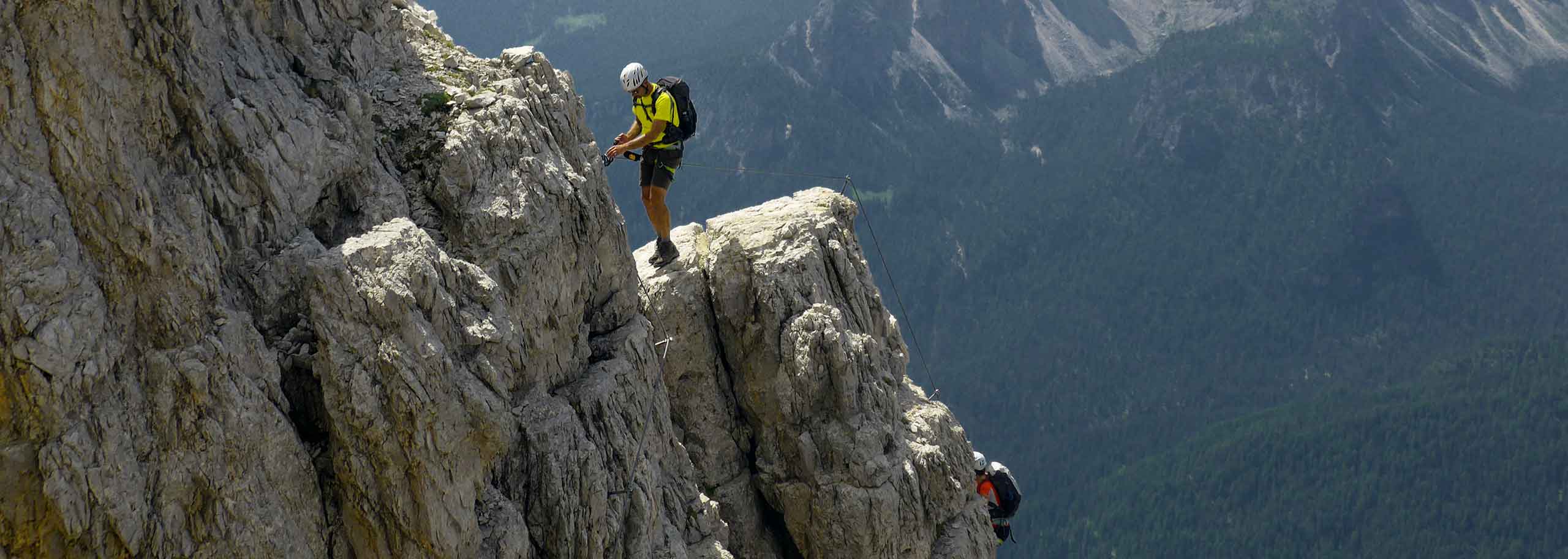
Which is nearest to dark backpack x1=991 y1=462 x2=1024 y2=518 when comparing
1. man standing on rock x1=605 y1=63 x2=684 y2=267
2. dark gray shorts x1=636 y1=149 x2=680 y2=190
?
man standing on rock x1=605 y1=63 x2=684 y2=267

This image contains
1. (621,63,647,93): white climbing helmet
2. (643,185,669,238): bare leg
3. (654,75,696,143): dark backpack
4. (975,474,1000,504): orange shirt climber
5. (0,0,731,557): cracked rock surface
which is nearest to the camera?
(0,0,731,557): cracked rock surface

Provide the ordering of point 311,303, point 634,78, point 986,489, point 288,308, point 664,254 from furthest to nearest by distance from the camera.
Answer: point 986,489 → point 664,254 → point 634,78 → point 288,308 → point 311,303

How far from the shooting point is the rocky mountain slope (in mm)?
15922

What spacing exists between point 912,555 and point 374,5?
15.1 m

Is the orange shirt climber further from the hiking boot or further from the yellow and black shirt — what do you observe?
the yellow and black shirt

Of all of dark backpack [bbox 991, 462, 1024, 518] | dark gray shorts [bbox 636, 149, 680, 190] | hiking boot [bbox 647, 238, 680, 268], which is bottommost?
dark backpack [bbox 991, 462, 1024, 518]

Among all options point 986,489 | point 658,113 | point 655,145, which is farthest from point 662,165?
point 986,489

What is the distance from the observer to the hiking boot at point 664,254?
30.3 metres

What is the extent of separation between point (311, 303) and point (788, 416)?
12766 mm

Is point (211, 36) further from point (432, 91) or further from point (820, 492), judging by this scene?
point (820, 492)

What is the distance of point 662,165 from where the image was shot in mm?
29547

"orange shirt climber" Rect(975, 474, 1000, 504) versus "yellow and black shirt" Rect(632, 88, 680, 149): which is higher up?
"yellow and black shirt" Rect(632, 88, 680, 149)

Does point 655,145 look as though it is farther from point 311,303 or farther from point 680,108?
point 311,303

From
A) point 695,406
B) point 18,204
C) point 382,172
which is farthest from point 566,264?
point 18,204
